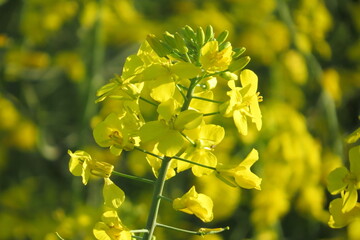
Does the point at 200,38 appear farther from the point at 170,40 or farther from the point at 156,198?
the point at 156,198

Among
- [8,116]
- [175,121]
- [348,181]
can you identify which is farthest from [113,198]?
[8,116]

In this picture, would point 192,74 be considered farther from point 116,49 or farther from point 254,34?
point 116,49

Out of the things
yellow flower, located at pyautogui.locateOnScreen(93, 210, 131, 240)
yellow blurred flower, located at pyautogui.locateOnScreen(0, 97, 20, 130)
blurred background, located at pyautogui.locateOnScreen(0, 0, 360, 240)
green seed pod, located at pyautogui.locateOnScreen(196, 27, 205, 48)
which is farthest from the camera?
yellow blurred flower, located at pyautogui.locateOnScreen(0, 97, 20, 130)

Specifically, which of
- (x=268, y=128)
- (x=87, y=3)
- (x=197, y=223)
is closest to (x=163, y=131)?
(x=268, y=128)

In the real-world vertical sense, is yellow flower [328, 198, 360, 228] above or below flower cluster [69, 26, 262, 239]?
below

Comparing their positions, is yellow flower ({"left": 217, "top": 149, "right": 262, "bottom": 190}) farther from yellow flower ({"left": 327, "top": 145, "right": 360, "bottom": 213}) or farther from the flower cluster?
yellow flower ({"left": 327, "top": 145, "right": 360, "bottom": 213})

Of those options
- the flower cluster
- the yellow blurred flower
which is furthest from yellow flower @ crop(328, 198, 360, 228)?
the yellow blurred flower

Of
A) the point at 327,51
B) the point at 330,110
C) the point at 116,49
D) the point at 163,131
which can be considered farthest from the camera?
the point at 116,49
